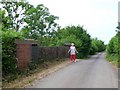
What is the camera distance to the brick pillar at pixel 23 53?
17969 mm

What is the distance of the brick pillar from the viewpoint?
17969mm

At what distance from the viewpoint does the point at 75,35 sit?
5294 centimetres

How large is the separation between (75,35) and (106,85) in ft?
128

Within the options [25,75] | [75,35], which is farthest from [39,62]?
[75,35]

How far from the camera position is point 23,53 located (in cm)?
1892

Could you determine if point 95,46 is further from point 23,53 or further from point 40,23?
point 23,53

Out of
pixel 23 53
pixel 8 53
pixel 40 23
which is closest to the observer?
pixel 8 53

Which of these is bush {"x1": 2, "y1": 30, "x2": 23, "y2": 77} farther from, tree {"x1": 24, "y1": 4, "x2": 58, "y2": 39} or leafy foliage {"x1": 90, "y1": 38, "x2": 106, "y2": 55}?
leafy foliage {"x1": 90, "y1": 38, "x2": 106, "y2": 55}

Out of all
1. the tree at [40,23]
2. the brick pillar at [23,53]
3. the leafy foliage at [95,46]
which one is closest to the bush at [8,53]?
the brick pillar at [23,53]

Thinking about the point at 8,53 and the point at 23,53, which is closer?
Result: the point at 8,53

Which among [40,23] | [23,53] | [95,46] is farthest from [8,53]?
[95,46]

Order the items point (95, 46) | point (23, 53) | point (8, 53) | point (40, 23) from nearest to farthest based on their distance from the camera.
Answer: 1. point (8, 53)
2. point (23, 53)
3. point (40, 23)
4. point (95, 46)

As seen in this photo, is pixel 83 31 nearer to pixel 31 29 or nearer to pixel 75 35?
pixel 75 35

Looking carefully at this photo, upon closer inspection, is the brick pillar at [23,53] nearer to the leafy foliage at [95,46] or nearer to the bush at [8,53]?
the bush at [8,53]
